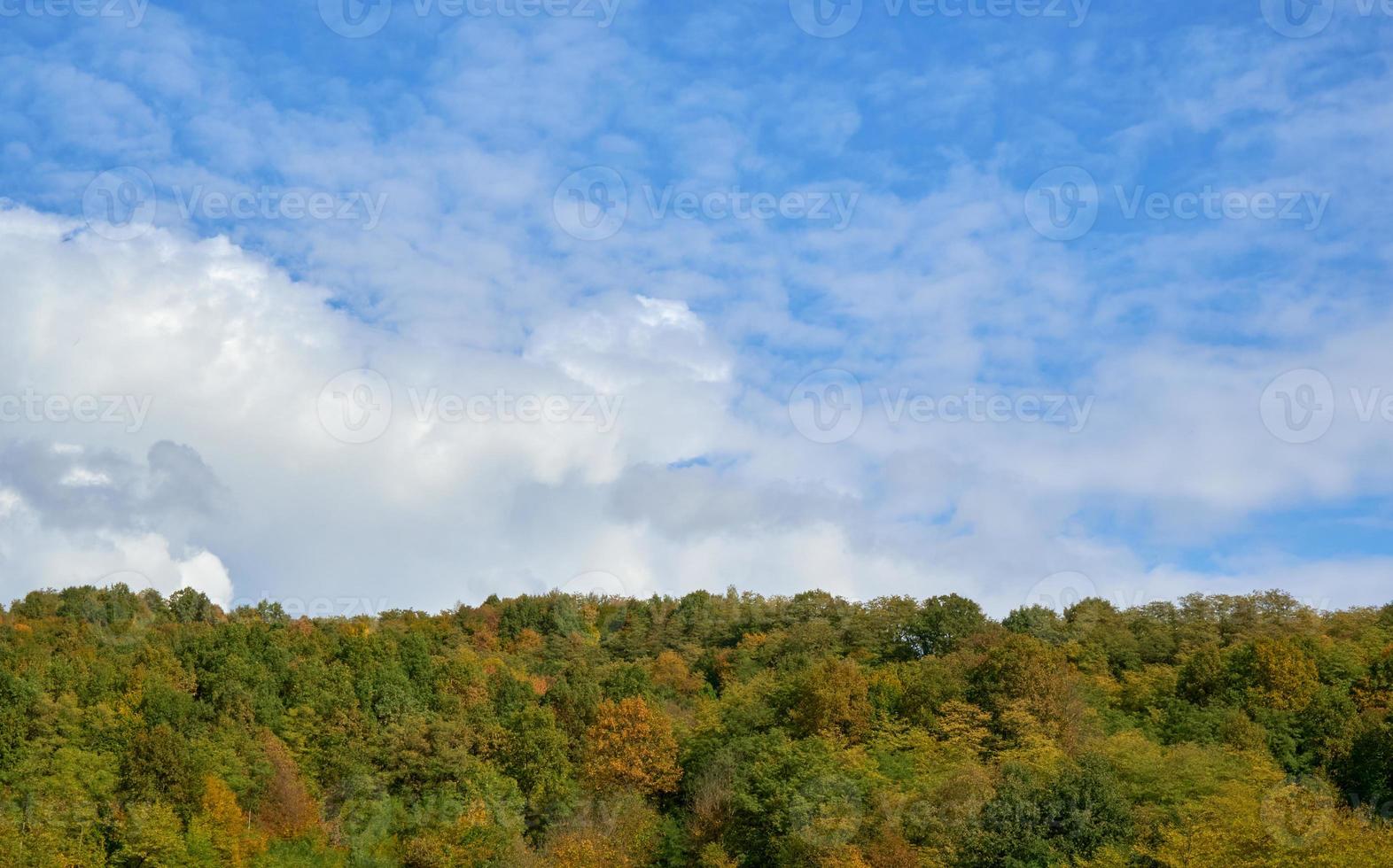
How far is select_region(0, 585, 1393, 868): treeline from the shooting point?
51.2 meters

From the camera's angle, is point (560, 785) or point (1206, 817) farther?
point (560, 785)

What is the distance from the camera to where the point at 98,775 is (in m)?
63.6

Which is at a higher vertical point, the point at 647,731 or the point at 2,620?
the point at 2,620

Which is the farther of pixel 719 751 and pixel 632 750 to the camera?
pixel 632 750

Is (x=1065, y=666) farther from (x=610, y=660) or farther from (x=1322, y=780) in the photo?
(x=610, y=660)

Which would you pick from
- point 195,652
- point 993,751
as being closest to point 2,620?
point 195,652

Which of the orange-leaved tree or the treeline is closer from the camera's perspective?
the treeline

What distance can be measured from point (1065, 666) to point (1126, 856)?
2624 cm

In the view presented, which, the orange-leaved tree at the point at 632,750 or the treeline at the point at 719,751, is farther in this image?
the orange-leaved tree at the point at 632,750

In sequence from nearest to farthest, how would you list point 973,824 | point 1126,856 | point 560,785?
point 1126,856
point 973,824
point 560,785

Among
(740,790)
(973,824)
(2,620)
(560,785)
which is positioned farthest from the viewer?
(2,620)

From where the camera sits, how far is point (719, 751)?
6631 centimetres

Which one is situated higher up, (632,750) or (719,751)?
(632,750)

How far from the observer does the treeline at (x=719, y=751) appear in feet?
168
